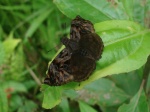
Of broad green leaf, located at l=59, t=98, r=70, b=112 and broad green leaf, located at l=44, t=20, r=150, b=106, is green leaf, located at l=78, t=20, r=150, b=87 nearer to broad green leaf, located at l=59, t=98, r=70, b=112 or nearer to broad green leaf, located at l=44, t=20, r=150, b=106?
broad green leaf, located at l=44, t=20, r=150, b=106

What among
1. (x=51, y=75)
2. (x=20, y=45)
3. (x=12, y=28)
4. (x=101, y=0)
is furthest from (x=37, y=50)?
(x=51, y=75)

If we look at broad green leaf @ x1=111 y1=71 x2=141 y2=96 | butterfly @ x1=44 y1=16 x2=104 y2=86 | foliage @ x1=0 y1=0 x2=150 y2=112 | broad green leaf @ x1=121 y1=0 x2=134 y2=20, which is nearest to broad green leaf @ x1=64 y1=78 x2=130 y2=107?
foliage @ x1=0 y1=0 x2=150 y2=112

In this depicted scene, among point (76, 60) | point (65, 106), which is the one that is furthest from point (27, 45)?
point (76, 60)

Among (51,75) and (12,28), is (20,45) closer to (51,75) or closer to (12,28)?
(12,28)

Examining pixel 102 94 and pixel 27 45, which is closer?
pixel 102 94

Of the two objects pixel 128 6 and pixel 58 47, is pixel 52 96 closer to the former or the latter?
pixel 128 6

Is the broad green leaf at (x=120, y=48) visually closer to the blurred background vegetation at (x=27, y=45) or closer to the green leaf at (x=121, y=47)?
the green leaf at (x=121, y=47)

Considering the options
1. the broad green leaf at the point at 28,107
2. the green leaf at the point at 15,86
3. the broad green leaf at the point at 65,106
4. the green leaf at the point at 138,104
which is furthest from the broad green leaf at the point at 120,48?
the green leaf at the point at 15,86

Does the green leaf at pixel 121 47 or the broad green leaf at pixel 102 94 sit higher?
the green leaf at pixel 121 47
